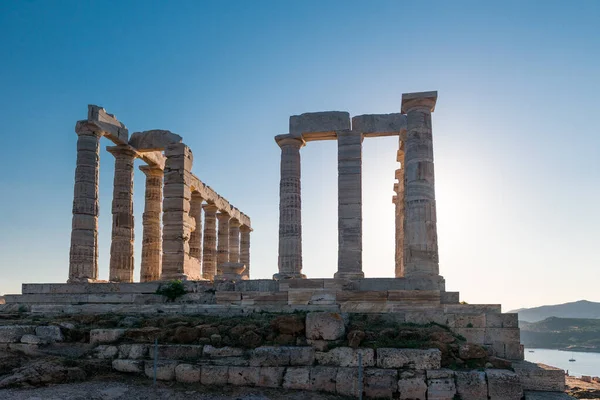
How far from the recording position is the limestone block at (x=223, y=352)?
13.1 meters

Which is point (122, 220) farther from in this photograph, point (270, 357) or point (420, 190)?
point (270, 357)

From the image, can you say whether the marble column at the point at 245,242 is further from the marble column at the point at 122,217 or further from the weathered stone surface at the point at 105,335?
the weathered stone surface at the point at 105,335

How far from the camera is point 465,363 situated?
1251 cm

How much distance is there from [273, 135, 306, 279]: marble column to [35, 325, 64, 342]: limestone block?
11976mm

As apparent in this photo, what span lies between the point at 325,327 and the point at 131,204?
19370mm

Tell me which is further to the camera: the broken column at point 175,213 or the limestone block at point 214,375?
the broken column at point 175,213

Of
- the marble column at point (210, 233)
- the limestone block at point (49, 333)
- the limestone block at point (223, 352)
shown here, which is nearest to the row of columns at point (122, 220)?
the marble column at point (210, 233)

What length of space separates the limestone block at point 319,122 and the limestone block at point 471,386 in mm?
16059

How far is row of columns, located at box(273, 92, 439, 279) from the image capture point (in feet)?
70.0

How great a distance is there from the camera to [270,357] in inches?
501

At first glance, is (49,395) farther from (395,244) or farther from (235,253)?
(235,253)

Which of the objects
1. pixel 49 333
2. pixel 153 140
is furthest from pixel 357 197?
pixel 49 333

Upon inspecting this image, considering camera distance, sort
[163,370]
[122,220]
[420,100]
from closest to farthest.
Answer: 1. [163,370]
2. [420,100]
3. [122,220]

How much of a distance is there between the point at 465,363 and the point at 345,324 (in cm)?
315
